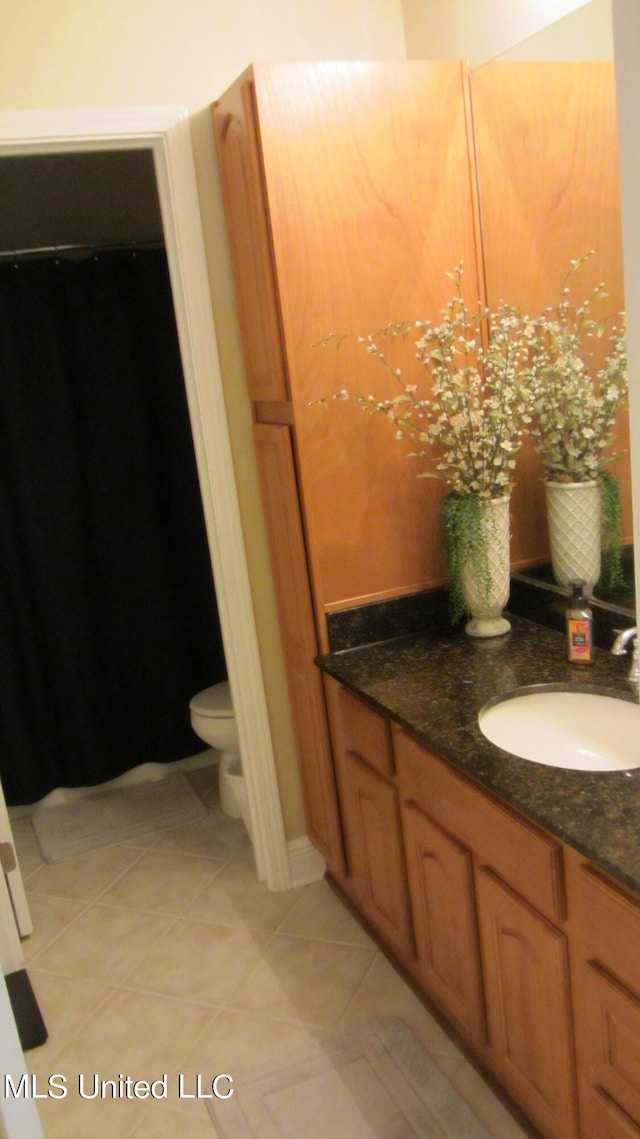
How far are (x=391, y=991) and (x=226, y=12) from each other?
245 cm

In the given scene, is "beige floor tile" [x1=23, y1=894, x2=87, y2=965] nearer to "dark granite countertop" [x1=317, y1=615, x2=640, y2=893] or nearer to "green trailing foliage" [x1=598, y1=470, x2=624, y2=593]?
"dark granite countertop" [x1=317, y1=615, x2=640, y2=893]

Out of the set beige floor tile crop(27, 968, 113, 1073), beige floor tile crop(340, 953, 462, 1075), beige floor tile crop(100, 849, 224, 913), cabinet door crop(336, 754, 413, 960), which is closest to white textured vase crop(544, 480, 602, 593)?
cabinet door crop(336, 754, 413, 960)

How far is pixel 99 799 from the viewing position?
360 centimetres

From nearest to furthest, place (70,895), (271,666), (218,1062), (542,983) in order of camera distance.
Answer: (542,983)
(218,1062)
(271,666)
(70,895)

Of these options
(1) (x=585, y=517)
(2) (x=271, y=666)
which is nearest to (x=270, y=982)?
(2) (x=271, y=666)

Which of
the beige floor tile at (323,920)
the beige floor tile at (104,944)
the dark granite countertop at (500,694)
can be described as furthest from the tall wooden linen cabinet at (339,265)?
the beige floor tile at (104,944)

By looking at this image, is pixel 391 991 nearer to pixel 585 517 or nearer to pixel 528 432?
pixel 585 517

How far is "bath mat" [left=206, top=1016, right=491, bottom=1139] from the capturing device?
191 cm

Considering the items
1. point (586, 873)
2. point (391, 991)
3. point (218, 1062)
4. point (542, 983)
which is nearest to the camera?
point (586, 873)

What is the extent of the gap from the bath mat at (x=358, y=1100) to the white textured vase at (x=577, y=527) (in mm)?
1138

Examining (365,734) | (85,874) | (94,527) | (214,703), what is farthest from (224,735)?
(365,734)

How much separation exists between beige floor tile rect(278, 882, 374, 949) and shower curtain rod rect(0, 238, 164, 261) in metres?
2.30

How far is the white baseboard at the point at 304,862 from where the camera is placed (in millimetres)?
2807

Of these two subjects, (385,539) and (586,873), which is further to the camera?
(385,539)
